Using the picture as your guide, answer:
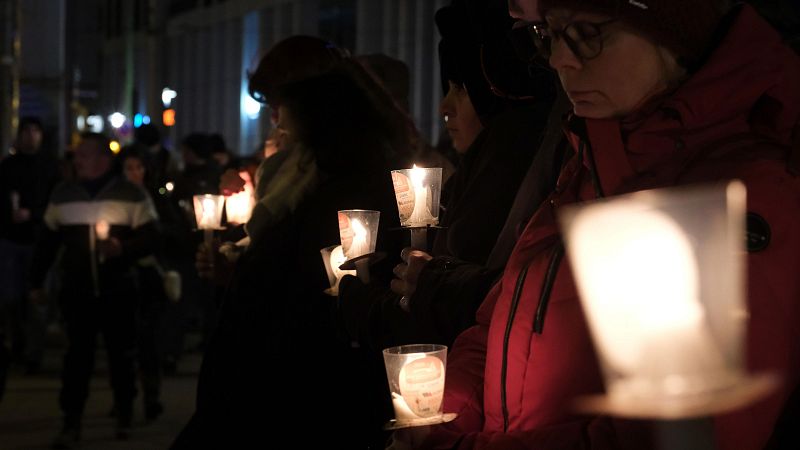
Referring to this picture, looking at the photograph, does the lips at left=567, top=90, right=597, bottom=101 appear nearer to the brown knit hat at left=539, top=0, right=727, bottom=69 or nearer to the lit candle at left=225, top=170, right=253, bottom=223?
the brown knit hat at left=539, top=0, right=727, bottom=69

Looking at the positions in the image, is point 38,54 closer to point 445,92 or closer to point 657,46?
point 445,92

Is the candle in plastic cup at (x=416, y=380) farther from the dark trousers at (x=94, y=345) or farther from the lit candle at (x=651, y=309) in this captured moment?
the dark trousers at (x=94, y=345)

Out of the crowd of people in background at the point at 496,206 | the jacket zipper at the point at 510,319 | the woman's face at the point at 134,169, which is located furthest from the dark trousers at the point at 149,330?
the jacket zipper at the point at 510,319

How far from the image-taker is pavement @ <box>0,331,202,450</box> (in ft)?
26.7

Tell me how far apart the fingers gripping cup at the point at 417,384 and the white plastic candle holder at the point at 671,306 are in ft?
3.02

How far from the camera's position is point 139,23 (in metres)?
47.4

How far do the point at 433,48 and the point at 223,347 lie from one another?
1633 centimetres

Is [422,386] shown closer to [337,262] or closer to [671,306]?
[671,306]

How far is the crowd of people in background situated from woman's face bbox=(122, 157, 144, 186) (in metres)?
4.24

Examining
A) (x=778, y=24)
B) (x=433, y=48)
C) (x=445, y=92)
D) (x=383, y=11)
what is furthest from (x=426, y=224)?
(x=383, y=11)

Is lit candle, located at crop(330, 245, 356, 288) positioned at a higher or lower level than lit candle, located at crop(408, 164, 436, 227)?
lower

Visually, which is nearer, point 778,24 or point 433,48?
point 778,24

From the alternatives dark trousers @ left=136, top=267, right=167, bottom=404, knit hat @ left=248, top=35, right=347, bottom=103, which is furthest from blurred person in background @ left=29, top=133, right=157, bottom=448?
knit hat @ left=248, top=35, right=347, bottom=103

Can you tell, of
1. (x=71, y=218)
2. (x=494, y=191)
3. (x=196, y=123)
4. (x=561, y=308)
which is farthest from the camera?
(x=196, y=123)
